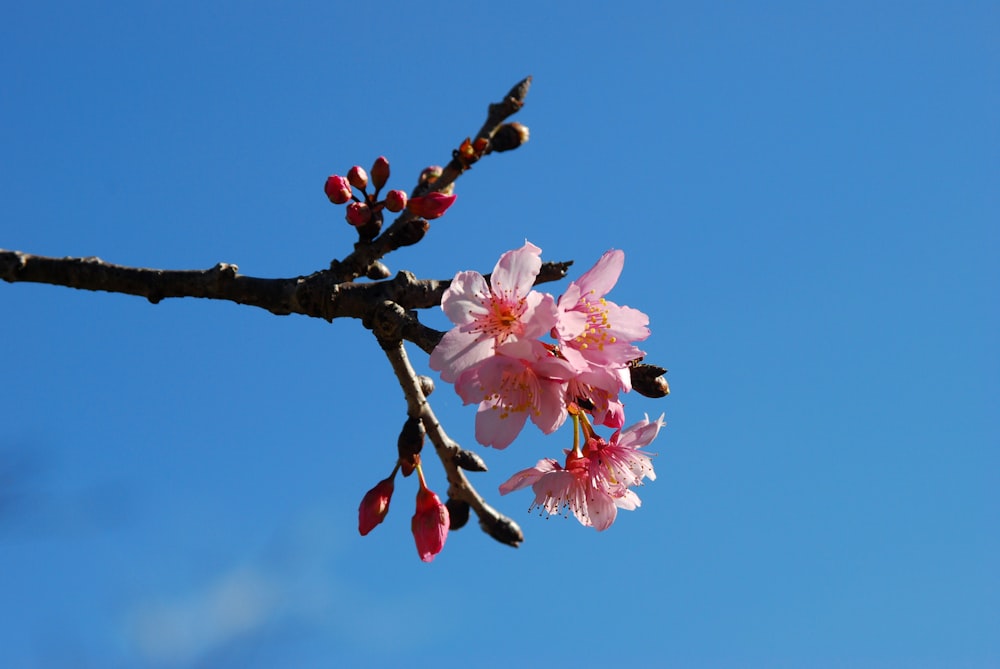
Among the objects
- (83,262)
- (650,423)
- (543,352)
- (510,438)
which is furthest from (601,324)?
(83,262)

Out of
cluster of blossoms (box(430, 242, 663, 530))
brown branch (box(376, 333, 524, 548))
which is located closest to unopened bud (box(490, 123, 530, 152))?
cluster of blossoms (box(430, 242, 663, 530))

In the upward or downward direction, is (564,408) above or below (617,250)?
below

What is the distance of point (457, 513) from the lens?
2.84 metres

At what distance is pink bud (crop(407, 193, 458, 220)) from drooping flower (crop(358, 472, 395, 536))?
2.88ft

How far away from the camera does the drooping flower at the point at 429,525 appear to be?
271 cm

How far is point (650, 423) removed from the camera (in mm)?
2922

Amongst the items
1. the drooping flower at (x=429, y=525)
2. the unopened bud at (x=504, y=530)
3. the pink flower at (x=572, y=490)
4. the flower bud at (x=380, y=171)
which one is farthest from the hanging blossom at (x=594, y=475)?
the flower bud at (x=380, y=171)

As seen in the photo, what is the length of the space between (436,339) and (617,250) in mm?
620

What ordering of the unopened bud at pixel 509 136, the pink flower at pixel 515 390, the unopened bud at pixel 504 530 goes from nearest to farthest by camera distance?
1. the pink flower at pixel 515 390
2. the unopened bud at pixel 504 530
3. the unopened bud at pixel 509 136

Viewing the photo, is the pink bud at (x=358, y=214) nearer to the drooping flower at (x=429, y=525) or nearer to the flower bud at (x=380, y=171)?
the flower bud at (x=380, y=171)

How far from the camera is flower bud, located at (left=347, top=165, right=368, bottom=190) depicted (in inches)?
→ 117

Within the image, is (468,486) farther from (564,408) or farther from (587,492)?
(564,408)

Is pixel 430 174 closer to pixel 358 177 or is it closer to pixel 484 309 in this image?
pixel 358 177

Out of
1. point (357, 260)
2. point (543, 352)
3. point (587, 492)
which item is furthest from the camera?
point (587, 492)
